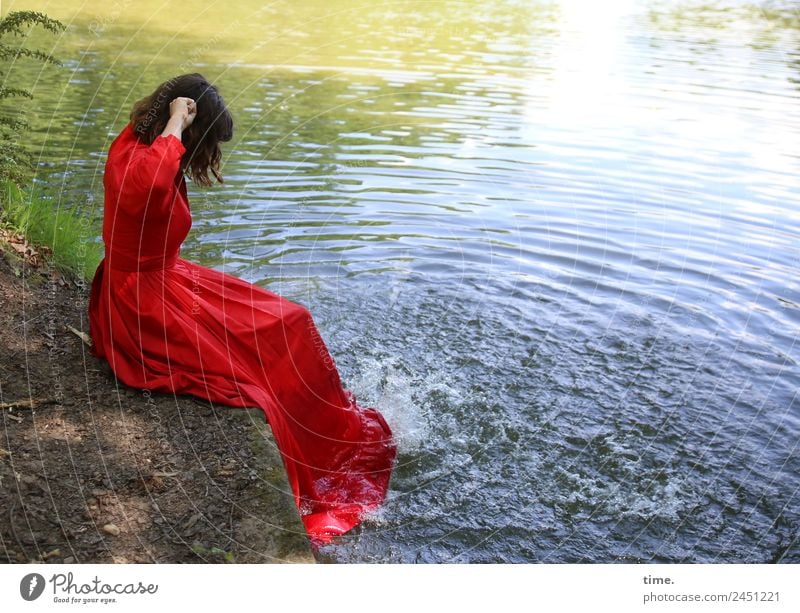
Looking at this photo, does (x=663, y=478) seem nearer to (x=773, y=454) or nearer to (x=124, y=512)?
(x=773, y=454)

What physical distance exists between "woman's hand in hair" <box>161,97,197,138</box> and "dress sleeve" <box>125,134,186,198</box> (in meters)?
0.06

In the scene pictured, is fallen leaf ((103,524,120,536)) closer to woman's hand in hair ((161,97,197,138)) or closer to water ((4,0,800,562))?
water ((4,0,800,562))

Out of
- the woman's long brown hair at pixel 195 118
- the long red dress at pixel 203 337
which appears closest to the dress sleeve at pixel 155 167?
the long red dress at pixel 203 337

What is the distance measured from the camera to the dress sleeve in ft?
15.2

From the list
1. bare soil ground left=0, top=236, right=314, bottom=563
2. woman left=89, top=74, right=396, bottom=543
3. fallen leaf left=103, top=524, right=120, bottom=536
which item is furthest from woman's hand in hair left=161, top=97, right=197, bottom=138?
fallen leaf left=103, top=524, right=120, bottom=536

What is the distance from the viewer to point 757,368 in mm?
7316

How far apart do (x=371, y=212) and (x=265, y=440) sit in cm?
587

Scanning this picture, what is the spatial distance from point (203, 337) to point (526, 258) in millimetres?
5054

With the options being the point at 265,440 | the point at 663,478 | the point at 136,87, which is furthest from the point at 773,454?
the point at 136,87

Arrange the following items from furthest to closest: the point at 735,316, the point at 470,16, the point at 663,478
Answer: the point at 470,16 < the point at 735,316 < the point at 663,478

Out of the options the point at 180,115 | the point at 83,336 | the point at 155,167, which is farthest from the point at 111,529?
the point at 180,115
